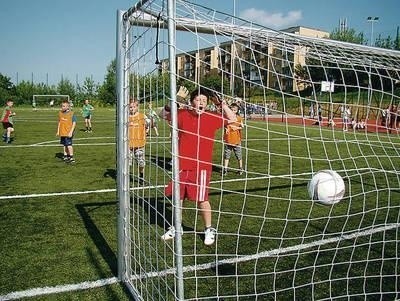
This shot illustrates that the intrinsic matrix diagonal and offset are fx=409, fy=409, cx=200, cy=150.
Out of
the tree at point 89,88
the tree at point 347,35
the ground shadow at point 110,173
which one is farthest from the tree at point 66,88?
the ground shadow at point 110,173

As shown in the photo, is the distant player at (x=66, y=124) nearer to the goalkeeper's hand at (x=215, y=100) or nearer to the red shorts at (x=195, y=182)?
the red shorts at (x=195, y=182)

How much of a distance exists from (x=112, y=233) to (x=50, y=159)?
26.3 ft

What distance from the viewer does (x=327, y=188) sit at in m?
4.93

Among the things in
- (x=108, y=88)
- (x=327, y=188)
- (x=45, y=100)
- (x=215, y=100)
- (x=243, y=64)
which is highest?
(x=108, y=88)

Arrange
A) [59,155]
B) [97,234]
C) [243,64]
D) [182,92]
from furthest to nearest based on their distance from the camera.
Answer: [59,155] < [97,234] < [243,64] < [182,92]

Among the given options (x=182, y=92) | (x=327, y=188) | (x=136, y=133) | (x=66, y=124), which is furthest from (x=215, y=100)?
(x=66, y=124)

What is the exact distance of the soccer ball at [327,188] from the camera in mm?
4863

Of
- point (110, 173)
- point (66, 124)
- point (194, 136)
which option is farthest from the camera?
point (66, 124)

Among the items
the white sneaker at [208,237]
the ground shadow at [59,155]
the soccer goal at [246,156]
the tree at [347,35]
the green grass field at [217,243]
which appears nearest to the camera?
the soccer goal at [246,156]

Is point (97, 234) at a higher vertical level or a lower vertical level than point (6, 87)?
lower

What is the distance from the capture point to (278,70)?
4.48 m

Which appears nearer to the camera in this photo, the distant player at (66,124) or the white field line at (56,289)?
the white field line at (56,289)

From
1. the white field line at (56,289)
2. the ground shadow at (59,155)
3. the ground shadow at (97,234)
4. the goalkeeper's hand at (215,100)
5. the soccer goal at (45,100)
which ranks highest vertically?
the soccer goal at (45,100)

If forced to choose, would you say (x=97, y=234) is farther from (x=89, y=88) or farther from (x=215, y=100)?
(x=89, y=88)
